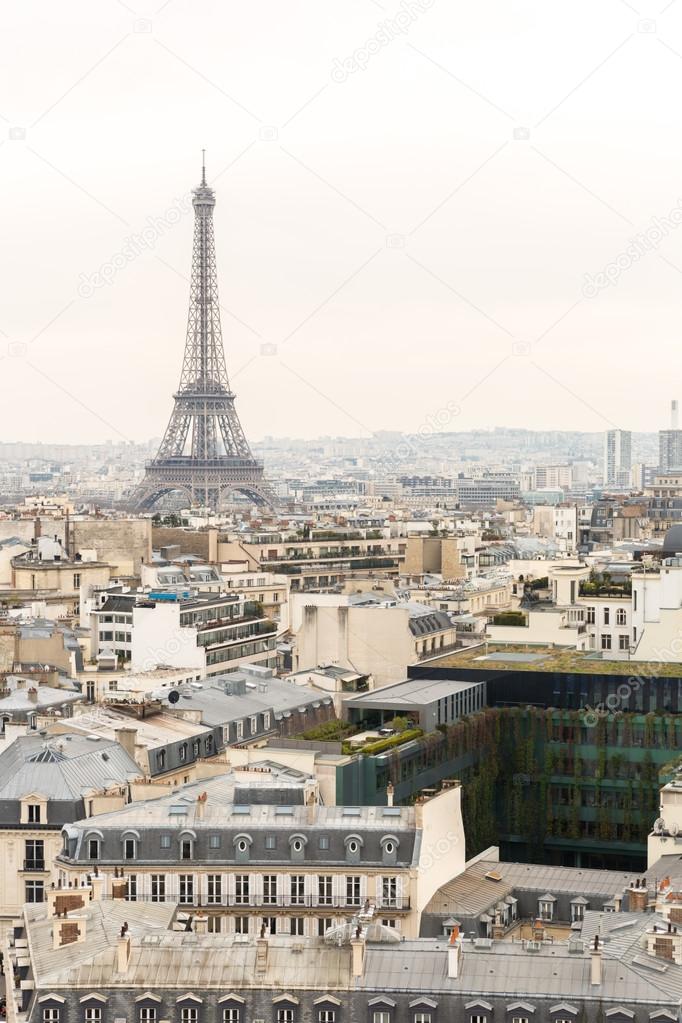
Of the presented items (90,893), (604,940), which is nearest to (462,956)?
(604,940)

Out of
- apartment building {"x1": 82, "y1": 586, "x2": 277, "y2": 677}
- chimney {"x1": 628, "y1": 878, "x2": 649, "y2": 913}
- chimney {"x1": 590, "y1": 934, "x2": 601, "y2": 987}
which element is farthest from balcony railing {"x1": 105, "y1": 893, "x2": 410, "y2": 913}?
apartment building {"x1": 82, "y1": 586, "x2": 277, "y2": 677}

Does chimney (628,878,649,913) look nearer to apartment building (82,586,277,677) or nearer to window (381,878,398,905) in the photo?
Result: window (381,878,398,905)

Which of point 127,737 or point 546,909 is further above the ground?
point 127,737

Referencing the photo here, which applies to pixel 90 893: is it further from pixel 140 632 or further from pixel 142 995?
pixel 140 632

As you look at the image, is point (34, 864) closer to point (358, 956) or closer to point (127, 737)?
point (127, 737)

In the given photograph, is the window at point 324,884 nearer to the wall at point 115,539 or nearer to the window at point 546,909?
the window at point 546,909

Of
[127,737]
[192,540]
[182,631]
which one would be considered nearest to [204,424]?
[192,540]
